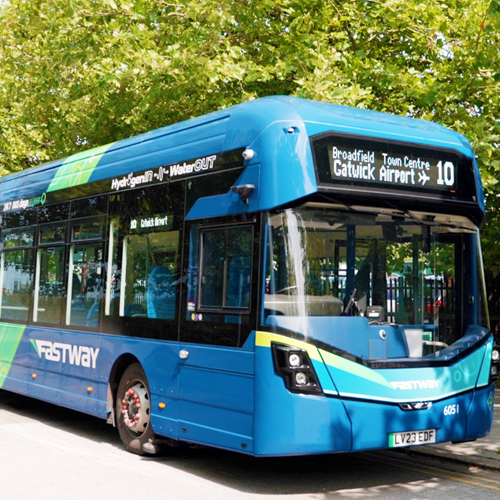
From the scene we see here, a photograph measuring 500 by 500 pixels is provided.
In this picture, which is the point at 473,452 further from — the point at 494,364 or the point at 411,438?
the point at 411,438

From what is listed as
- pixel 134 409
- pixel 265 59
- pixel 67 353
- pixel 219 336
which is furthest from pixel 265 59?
pixel 219 336

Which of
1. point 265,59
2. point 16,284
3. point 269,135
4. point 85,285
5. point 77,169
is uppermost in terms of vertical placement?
point 265,59

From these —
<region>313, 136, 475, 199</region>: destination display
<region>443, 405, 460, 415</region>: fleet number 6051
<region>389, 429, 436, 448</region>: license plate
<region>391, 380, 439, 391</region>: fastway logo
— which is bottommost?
<region>389, 429, 436, 448</region>: license plate

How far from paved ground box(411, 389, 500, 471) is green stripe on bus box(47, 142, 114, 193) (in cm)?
481

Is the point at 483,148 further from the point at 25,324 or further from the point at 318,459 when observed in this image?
the point at 25,324

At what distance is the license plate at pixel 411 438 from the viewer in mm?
6922

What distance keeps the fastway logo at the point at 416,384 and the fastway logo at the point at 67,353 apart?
145 inches

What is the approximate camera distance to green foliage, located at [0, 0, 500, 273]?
497 inches

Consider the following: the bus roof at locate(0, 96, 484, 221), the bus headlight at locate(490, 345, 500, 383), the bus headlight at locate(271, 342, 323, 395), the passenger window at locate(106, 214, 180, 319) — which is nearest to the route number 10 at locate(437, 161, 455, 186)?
the bus roof at locate(0, 96, 484, 221)

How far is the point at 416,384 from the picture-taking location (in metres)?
7.06

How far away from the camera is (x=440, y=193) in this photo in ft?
24.9

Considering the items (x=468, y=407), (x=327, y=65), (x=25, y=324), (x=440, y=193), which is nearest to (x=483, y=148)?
(x=327, y=65)

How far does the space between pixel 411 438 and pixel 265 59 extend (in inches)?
330

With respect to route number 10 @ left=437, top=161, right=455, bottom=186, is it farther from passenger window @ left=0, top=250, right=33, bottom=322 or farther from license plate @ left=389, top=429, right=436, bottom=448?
passenger window @ left=0, top=250, right=33, bottom=322
